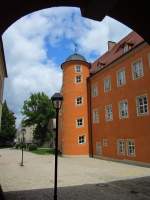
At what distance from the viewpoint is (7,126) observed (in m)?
61.5

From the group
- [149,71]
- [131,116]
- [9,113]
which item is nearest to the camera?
[149,71]

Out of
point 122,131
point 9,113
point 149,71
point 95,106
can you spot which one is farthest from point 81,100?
point 9,113

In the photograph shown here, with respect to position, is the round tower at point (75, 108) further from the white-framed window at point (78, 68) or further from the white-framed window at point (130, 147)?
the white-framed window at point (130, 147)

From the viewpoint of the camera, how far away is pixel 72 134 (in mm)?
29031

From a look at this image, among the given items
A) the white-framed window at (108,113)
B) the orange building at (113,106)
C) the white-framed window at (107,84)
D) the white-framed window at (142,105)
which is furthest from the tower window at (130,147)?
the white-framed window at (107,84)

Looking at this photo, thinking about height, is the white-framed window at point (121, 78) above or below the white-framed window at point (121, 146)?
above

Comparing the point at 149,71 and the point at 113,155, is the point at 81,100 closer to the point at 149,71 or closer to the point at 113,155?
the point at 113,155

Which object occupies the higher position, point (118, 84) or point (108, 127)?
point (118, 84)

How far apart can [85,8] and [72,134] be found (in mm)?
25708

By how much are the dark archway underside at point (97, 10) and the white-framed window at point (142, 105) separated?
15.2 m

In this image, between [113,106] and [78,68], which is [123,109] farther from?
[78,68]

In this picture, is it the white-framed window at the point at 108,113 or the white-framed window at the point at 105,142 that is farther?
the white-framed window at the point at 105,142

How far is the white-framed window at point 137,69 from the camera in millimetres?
20134

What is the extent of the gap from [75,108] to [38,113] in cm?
2972
